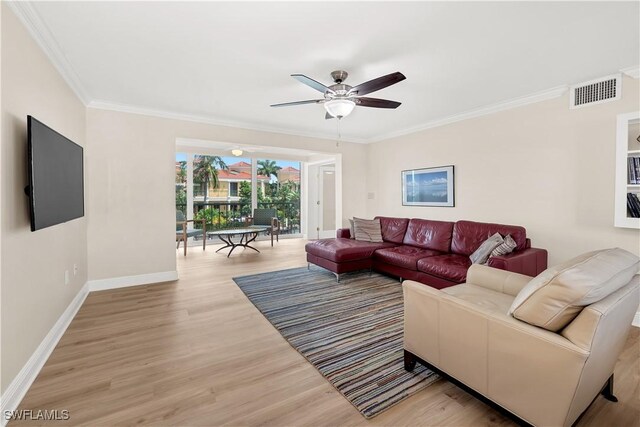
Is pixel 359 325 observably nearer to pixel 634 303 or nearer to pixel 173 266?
pixel 634 303

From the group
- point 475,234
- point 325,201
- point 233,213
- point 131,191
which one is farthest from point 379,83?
point 233,213

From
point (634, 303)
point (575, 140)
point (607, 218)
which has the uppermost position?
point (575, 140)

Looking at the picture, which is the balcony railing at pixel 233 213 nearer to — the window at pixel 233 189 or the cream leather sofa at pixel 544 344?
the window at pixel 233 189

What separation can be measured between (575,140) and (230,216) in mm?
6768

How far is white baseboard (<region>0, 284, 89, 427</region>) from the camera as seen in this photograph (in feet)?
5.27

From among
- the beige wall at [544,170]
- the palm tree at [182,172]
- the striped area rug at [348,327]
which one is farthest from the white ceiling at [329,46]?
the palm tree at [182,172]

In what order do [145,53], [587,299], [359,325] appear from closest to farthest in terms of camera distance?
[587,299] → [145,53] → [359,325]

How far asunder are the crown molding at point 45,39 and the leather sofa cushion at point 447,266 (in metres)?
4.00

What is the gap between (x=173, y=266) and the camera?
4133 millimetres

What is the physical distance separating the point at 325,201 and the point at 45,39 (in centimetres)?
628

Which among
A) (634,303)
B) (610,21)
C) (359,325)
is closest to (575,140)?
(610,21)

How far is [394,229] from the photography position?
470cm

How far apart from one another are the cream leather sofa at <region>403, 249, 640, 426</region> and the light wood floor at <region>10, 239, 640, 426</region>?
0.20 m
